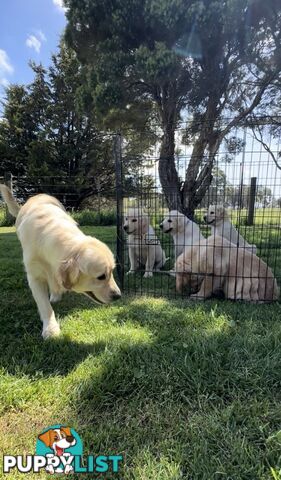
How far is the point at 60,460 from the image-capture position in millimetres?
1486

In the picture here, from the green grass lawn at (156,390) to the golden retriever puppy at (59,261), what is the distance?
0.37 m

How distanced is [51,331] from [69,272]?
71cm

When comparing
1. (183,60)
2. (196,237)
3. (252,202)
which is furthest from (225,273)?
(183,60)

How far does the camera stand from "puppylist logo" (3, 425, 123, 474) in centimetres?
144

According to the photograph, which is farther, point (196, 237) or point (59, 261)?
point (196, 237)

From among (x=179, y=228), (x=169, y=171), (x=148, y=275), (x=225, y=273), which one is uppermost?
(x=169, y=171)

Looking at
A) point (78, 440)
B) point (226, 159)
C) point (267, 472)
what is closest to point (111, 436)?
point (78, 440)

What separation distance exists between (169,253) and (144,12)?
665 cm

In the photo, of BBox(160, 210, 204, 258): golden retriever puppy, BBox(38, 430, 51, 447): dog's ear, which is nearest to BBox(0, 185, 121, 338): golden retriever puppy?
BBox(38, 430, 51, 447): dog's ear

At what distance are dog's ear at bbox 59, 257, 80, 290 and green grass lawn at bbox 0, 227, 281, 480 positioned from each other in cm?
57

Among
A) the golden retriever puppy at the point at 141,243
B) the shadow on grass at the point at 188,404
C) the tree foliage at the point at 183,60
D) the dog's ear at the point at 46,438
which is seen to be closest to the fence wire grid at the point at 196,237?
the golden retriever puppy at the point at 141,243

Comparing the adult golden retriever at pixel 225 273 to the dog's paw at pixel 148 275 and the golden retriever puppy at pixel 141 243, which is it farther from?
the golden retriever puppy at pixel 141 243

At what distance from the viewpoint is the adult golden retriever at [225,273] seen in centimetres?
352

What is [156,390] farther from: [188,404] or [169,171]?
[169,171]
